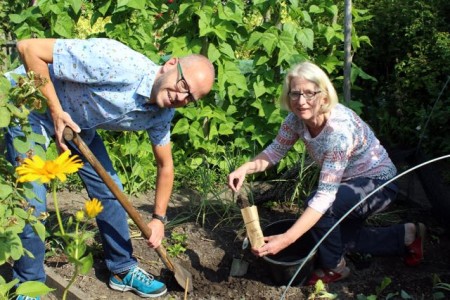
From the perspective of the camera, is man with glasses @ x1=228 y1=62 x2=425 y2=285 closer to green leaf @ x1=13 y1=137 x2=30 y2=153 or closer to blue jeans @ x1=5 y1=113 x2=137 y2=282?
blue jeans @ x1=5 y1=113 x2=137 y2=282

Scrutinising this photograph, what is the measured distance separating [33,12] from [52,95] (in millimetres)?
2067

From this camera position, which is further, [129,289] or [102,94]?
[129,289]

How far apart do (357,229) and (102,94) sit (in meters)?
1.56

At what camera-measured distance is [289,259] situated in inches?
147

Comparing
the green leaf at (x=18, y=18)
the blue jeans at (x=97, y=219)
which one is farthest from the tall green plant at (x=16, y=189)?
the green leaf at (x=18, y=18)

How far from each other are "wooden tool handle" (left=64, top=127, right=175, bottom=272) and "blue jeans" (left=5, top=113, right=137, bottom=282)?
0.22 meters

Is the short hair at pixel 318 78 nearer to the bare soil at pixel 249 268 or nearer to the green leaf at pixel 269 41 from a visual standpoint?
the bare soil at pixel 249 268

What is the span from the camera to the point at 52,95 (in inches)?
109

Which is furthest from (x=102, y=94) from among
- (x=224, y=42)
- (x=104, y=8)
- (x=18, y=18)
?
(x=18, y=18)

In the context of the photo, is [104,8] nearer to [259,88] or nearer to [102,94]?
[259,88]

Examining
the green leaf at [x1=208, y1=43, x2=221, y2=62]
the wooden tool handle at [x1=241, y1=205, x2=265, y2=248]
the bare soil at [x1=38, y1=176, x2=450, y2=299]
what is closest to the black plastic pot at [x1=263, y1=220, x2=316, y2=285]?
the bare soil at [x1=38, y1=176, x2=450, y2=299]

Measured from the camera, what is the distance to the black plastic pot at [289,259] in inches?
133

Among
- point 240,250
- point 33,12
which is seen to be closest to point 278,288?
point 240,250

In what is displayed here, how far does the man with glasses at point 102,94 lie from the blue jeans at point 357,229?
2.72 feet
